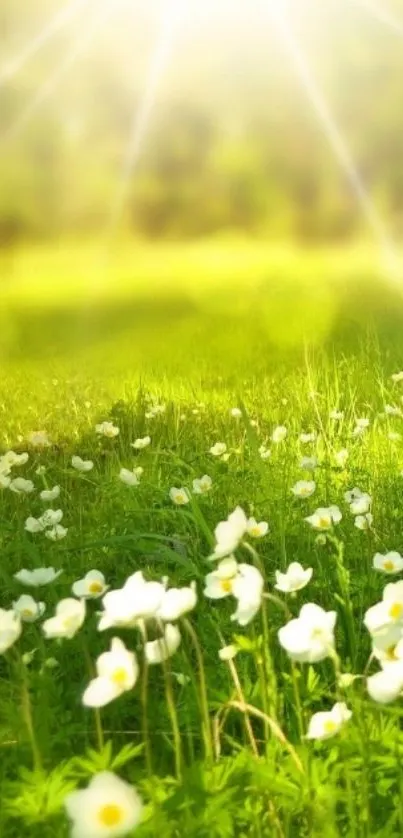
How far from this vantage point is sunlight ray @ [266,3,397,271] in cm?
388

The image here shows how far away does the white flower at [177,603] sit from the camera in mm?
834

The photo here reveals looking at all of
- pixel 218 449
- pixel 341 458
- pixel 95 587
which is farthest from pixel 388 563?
pixel 218 449

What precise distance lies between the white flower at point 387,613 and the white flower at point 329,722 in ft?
0.23

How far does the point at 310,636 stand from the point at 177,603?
0.11m

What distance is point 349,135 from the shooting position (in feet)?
12.8

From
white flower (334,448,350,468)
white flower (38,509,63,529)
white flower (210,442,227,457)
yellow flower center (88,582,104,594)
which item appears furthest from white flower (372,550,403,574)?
white flower (210,442,227,457)

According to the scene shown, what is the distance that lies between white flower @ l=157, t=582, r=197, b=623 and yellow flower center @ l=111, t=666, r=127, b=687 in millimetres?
51

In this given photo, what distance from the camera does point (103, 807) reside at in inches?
24.3

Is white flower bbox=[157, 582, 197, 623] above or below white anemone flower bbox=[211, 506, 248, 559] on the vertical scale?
below

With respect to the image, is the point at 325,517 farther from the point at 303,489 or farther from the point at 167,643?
the point at 167,643

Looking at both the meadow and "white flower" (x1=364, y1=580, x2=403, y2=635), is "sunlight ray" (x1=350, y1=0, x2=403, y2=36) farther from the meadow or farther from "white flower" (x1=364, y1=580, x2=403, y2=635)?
"white flower" (x1=364, y1=580, x2=403, y2=635)

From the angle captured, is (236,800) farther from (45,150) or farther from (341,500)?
(45,150)

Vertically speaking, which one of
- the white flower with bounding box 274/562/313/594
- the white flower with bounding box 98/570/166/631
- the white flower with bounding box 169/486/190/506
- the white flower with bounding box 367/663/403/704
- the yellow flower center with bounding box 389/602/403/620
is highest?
the white flower with bounding box 98/570/166/631

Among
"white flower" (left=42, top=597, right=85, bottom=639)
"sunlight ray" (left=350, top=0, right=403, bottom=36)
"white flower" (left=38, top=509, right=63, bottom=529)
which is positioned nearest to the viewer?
"white flower" (left=42, top=597, right=85, bottom=639)
